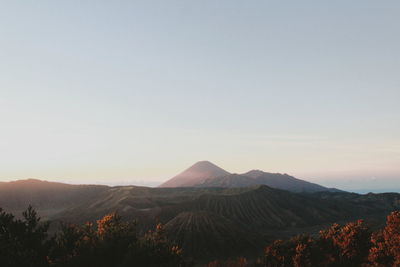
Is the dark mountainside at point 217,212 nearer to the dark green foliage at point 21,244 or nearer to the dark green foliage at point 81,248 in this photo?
the dark green foliage at point 81,248

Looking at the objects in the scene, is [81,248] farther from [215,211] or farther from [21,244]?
[215,211]

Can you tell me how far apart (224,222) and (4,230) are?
72305 mm

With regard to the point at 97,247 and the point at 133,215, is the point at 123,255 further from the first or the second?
the point at 133,215

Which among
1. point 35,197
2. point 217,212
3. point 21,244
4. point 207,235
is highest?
point 21,244

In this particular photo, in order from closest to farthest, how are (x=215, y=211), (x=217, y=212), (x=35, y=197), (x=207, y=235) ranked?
(x=207, y=235) < (x=217, y=212) < (x=215, y=211) < (x=35, y=197)

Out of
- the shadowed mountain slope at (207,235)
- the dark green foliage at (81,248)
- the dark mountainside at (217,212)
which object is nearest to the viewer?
the dark green foliage at (81,248)

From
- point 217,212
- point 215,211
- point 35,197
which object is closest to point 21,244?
point 217,212

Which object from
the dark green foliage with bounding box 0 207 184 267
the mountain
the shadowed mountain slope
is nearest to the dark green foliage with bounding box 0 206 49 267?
the dark green foliage with bounding box 0 207 184 267

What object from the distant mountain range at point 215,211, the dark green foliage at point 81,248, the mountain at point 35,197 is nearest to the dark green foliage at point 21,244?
the dark green foliage at point 81,248

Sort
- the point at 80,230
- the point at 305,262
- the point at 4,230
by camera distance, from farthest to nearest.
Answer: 1. the point at 305,262
2. the point at 80,230
3. the point at 4,230

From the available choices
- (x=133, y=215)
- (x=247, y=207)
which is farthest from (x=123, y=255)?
(x=247, y=207)

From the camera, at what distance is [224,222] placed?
91438 millimetres

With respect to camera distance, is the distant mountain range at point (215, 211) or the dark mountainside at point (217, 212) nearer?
the dark mountainside at point (217, 212)

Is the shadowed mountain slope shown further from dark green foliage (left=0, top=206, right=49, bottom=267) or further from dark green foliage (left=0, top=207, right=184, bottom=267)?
dark green foliage (left=0, top=206, right=49, bottom=267)
